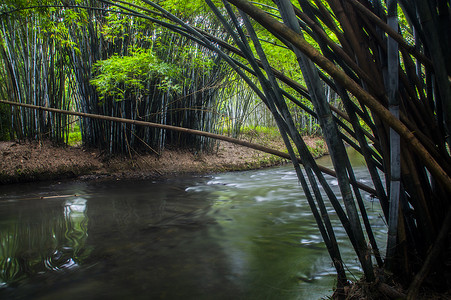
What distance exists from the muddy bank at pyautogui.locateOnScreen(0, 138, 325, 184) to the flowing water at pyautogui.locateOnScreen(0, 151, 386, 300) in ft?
2.60

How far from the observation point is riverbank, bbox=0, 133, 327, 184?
4512 millimetres

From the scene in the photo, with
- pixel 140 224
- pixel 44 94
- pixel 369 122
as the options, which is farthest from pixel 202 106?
pixel 369 122

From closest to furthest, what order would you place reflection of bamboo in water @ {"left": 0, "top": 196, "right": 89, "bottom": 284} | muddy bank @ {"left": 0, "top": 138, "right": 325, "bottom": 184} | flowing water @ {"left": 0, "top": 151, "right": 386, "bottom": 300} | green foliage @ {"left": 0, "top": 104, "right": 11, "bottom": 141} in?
flowing water @ {"left": 0, "top": 151, "right": 386, "bottom": 300}
reflection of bamboo in water @ {"left": 0, "top": 196, "right": 89, "bottom": 284}
muddy bank @ {"left": 0, "top": 138, "right": 325, "bottom": 184}
green foliage @ {"left": 0, "top": 104, "right": 11, "bottom": 141}

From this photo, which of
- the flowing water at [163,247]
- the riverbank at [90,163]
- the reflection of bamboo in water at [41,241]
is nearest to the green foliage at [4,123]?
the riverbank at [90,163]

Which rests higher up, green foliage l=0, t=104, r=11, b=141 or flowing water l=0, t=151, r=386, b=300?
green foliage l=0, t=104, r=11, b=141

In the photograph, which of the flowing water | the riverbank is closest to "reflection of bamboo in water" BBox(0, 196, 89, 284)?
the flowing water

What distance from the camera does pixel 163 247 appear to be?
2.05m

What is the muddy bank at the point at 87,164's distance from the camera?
4.50m

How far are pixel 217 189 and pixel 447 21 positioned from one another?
3.63m

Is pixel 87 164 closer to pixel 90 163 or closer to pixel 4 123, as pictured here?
pixel 90 163

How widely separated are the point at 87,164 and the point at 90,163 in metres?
0.06

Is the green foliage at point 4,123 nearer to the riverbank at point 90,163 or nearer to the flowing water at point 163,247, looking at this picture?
the riverbank at point 90,163

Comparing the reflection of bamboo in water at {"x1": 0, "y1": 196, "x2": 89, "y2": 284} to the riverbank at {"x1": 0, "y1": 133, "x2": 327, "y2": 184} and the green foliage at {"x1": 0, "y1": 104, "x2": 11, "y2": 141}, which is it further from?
the green foliage at {"x1": 0, "y1": 104, "x2": 11, "y2": 141}

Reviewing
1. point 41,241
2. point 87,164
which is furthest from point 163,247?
point 87,164
